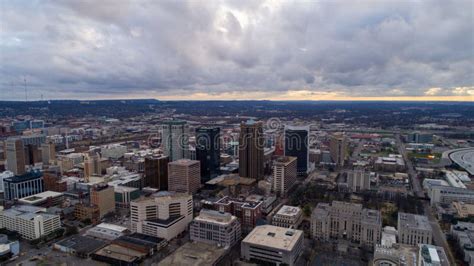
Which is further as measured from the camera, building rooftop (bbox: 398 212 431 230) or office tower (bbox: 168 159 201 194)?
office tower (bbox: 168 159 201 194)

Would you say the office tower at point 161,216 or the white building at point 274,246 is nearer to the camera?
the white building at point 274,246

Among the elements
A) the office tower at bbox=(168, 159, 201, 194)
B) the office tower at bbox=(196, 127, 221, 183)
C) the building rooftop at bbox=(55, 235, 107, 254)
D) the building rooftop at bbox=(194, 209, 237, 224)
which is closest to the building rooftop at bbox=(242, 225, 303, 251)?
the building rooftop at bbox=(194, 209, 237, 224)

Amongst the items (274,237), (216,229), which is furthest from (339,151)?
(216,229)

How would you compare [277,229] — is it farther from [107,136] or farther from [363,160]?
[107,136]

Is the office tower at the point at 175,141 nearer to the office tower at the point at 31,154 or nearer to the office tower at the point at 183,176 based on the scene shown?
the office tower at the point at 183,176

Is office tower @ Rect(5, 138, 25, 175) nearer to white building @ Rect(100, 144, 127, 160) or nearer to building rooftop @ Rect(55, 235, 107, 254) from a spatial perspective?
white building @ Rect(100, 144, 127, 160)

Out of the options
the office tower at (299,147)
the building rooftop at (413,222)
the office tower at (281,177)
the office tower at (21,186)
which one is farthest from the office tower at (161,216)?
the office tower at (299,147)
